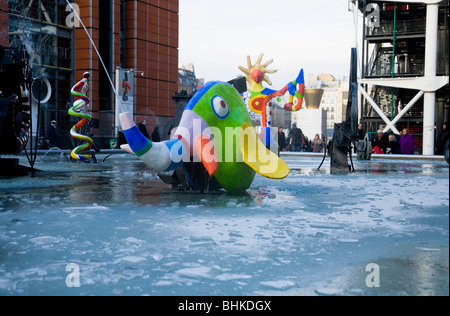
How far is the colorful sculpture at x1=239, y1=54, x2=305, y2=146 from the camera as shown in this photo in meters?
20.1

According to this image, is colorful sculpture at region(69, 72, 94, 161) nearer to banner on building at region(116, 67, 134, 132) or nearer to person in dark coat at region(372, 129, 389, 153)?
banner on building at region(116, 67, 134, 132)

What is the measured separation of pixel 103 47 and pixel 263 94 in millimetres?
21885

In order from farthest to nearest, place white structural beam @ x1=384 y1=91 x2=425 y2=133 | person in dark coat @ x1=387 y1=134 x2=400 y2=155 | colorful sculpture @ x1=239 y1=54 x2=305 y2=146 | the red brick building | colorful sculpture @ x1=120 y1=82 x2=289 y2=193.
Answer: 1. the red brick building
2. white structural beam @ x1=384 y1=91 x2=425 y2=133
3. person in dark coat @ x1=387 y1=134 x2=400 y2=155
4. colorful sculpture @ x1=239 y1=54 x2=305 y2=146
5. colorful sculpture @ x1=120 y1=82 x2=289 y2=193

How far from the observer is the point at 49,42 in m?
35.1

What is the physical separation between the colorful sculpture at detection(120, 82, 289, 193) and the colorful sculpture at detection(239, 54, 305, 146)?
495 inches

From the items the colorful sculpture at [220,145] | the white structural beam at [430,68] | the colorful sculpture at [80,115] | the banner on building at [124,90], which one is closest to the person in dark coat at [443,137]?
the colorful sculpture at [220,145]

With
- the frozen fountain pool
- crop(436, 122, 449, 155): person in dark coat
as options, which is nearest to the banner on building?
the frozen fountain pool

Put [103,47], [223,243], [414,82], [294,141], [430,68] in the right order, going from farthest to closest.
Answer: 1. [103,47]
2. [414,82]
3. [430,68]
4. [294,141]
5. [223,243]

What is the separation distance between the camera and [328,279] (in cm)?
297

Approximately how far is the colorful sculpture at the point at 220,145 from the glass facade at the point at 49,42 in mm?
26526

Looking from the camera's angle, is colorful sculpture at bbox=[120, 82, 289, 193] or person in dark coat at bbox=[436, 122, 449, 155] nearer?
person in dark coat at bbox=[436, 122, 449, 155]

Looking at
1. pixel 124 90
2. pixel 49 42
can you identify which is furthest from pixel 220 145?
pixel 49 42

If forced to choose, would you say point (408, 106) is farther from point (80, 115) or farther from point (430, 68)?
point (80, 115)

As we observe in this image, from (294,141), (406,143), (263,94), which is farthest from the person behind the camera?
(294,141)
